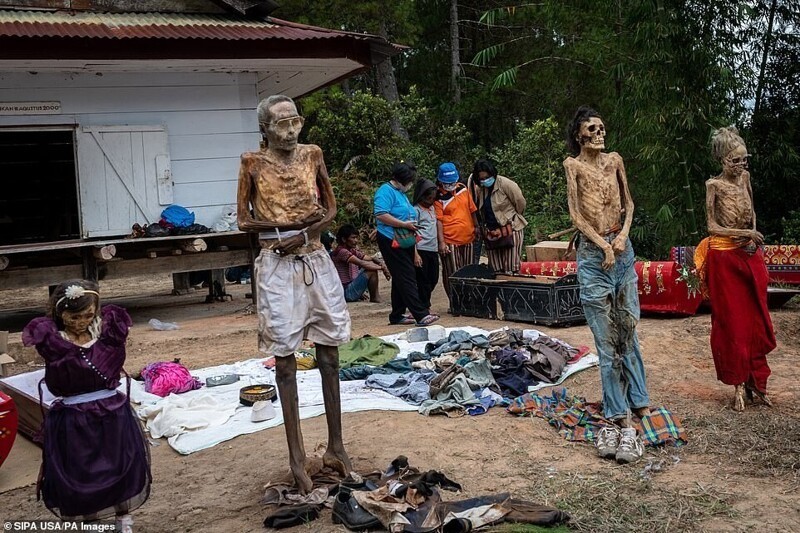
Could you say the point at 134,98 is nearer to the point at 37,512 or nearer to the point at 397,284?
the point at 397,284

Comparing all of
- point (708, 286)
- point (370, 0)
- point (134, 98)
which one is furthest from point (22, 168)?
point (708, 286)

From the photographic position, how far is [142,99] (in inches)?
452

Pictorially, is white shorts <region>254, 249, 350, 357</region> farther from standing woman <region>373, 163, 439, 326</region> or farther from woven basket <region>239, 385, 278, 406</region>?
standing woman <region>373, 163, 439, 326</region>

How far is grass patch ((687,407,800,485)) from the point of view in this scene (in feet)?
16.5

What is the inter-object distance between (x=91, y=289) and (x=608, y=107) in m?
18.1

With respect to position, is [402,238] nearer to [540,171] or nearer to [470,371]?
[470,371]

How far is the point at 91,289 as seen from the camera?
4297mm

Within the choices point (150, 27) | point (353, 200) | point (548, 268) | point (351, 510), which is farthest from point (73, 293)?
point (353, 200)

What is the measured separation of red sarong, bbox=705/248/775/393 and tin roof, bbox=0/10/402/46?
21.1 feet

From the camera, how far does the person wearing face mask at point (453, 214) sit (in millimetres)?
10797

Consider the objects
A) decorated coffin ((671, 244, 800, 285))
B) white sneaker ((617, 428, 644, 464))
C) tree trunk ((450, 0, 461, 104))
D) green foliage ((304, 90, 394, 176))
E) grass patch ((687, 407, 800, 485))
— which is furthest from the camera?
tree trunk ((450, 0, 461, 104))

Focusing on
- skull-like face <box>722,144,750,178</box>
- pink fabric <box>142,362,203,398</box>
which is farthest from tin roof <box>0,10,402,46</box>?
skull-like face <box>722,144,750,178</box>

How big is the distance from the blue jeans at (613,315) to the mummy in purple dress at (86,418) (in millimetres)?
2984

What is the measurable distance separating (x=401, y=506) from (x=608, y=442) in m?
1.72
